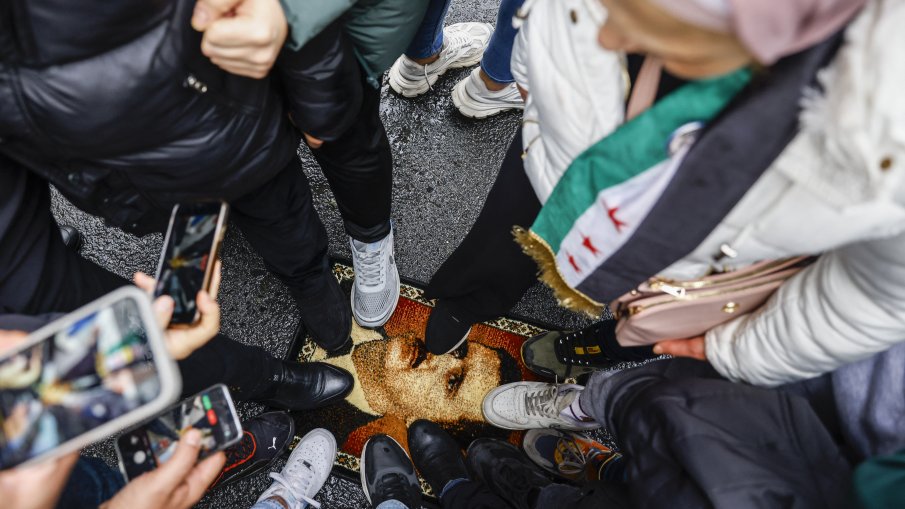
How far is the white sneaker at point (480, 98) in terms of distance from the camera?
6.29ft

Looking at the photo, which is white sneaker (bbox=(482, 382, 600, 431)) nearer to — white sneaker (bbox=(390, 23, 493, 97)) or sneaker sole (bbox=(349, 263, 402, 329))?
sneaker sole (bbox=(349, 263, 402, 329))

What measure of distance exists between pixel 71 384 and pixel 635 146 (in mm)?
861

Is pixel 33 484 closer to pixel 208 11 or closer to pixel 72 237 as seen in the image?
pixel 208 11

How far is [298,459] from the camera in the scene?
1625 mm

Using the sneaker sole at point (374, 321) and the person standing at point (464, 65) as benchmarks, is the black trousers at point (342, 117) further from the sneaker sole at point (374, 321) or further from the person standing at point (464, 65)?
the person standing at point (464, 65)

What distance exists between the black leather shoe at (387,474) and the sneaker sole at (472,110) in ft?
3.88

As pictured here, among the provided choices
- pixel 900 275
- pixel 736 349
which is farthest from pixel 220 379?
pixel 900 275

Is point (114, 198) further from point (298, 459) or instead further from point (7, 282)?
point (298, 459)

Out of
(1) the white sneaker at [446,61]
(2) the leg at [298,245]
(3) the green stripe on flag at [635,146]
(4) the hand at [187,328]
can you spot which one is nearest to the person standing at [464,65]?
(1) the white sneaker at [446,61]

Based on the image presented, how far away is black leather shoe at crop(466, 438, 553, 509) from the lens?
149cm

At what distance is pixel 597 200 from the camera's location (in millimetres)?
849

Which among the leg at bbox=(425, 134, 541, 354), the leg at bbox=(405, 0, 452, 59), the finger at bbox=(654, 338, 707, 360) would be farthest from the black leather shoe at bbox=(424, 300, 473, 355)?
the leg at bbox=(405, 0, 452, 59)

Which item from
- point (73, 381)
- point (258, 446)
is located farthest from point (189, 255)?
point (258, 446)

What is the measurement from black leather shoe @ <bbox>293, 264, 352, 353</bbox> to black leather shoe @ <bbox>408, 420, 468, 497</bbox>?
0.38 meters
